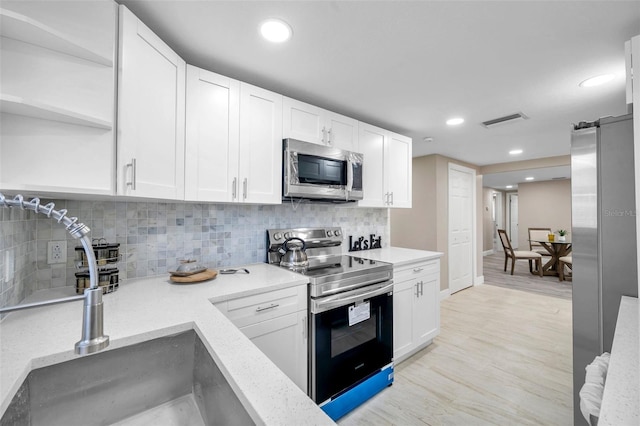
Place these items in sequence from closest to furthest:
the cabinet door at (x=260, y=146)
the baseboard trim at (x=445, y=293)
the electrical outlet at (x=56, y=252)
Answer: the electrical outlet at (x=56, y=252), the cabinet door at (x=260, y=146), the baseboard trim at (x=445, y=293)

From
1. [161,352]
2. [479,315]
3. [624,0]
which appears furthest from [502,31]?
[479,315]

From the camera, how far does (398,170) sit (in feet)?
9.66

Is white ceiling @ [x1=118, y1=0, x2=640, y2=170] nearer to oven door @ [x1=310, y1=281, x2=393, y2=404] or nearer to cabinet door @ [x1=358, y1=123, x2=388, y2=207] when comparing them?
cabinet door @ [x1=358, y1=123, x2=388, y2=207]

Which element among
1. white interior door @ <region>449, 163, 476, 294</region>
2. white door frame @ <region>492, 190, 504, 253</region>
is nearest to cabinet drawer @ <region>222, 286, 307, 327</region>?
white interior door @ <region>449, 163, 476, 294</region>

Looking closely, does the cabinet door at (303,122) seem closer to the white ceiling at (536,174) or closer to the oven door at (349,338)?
the oven door at (349,338)

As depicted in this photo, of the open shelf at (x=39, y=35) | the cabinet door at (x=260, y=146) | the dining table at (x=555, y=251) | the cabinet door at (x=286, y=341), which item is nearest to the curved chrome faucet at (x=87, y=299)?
the open shelf at (x=39, y=35)

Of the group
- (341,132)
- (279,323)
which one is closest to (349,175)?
(341,132)

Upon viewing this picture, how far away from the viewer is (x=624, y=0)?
1.21 meters

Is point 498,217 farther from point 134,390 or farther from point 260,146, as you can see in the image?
point 134,390

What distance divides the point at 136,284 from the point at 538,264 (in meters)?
7.24

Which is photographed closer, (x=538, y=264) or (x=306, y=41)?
(x=306, y=41)

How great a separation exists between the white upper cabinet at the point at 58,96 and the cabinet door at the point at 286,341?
1.05 metres

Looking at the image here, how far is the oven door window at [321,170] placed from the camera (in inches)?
81.1

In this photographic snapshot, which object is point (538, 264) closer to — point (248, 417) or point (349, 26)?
point (349, 26)
